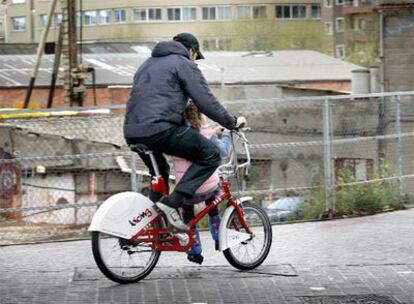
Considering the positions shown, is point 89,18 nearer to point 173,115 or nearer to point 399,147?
point 399,147

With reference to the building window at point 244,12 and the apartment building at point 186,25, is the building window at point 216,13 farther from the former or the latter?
the building window at point 244,12

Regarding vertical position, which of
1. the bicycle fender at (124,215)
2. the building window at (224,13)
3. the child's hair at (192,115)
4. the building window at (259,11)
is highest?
the building window at (224,13)

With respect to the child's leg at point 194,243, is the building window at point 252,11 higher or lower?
higher

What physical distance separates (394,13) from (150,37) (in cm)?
4044

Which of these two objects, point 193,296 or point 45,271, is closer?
point 193,296

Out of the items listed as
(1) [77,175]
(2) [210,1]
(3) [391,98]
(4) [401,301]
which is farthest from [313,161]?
(2) [210,1]

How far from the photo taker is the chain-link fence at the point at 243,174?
11148mm

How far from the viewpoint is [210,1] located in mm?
62906

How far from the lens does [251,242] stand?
8539mm

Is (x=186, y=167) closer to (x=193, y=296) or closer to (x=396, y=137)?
(x=193, y=296)

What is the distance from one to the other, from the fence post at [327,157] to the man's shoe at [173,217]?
4.01 meters

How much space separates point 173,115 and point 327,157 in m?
4.47

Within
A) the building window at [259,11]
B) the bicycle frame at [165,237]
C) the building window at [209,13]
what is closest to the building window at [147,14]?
the building window at [209,13]

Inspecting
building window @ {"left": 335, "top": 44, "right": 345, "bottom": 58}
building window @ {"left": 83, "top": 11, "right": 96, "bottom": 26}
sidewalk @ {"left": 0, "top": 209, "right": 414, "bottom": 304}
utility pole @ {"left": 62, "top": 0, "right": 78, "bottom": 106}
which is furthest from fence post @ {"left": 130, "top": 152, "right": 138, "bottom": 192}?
building window @ {"left": 335, "top": 44, "right": 345, "bottom": 58}
